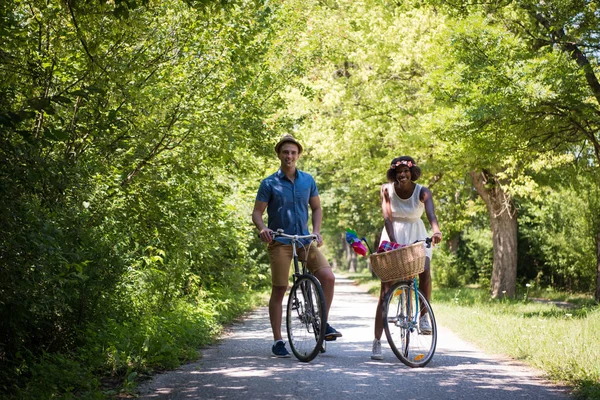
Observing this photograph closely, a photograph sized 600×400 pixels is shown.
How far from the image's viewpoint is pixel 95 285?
702 cm

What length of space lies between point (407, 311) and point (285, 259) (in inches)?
54.0

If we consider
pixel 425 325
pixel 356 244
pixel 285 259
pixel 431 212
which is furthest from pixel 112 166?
pixel 425 325

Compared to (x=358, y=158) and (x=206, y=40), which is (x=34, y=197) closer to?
(x=206, y=40)

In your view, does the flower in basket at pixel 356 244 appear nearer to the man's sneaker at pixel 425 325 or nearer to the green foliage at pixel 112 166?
the man's sneaker at pixel 425 325

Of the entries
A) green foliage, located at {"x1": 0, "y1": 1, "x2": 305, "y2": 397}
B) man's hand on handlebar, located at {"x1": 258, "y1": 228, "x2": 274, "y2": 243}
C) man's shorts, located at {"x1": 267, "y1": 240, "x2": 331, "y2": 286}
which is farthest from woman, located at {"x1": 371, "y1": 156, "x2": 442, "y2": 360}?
green foliage, located at {"x1": 0, "y1": 1, "x2": 305, "y2": 397}

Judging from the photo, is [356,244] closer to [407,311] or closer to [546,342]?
[407,311]

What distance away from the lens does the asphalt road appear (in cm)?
588

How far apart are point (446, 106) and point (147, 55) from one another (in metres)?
9.35

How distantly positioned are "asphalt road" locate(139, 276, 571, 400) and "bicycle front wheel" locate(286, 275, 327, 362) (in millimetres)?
162

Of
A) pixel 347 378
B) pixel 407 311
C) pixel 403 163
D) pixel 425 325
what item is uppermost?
pixel 403 163

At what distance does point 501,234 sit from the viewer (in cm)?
2195

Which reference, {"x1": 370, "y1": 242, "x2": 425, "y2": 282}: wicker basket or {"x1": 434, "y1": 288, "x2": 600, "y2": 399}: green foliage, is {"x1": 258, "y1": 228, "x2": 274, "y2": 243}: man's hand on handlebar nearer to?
{"x1": 370, "y1": 242, "x2": 425, "y2": 282}: wicker basket

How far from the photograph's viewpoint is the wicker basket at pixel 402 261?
23.6 feet

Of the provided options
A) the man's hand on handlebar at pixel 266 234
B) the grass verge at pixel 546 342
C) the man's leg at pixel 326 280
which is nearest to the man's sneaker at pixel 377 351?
the man's leg at pixel 326 280
